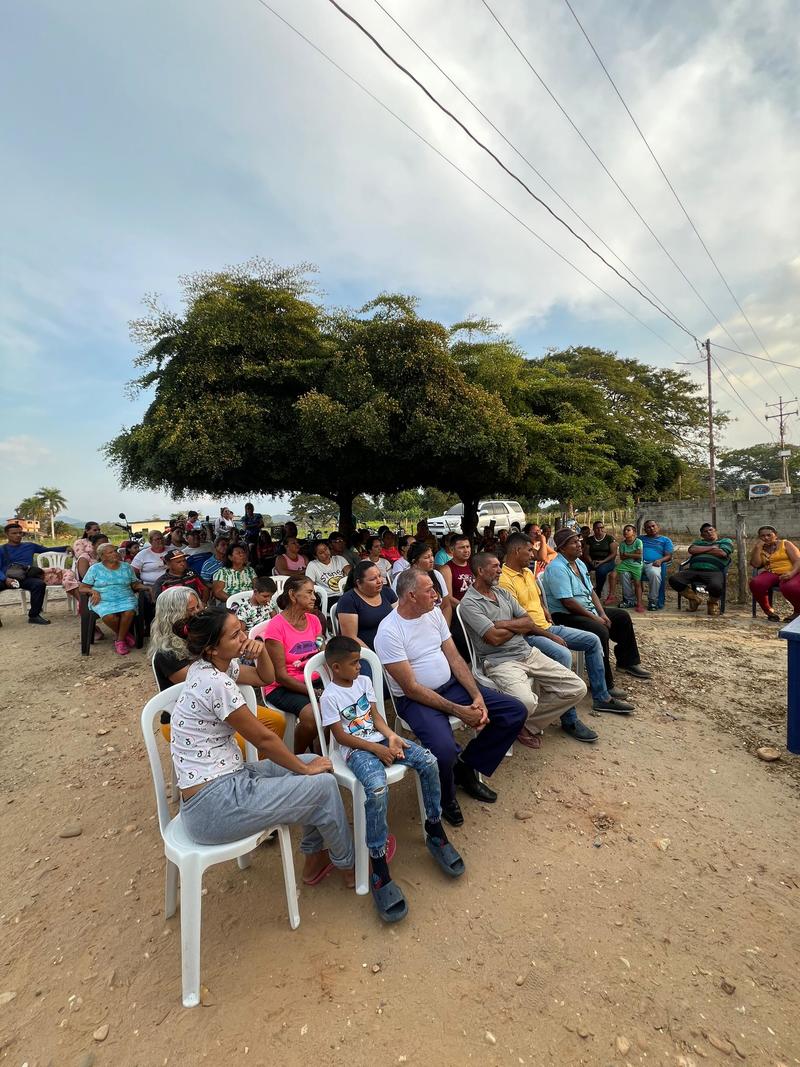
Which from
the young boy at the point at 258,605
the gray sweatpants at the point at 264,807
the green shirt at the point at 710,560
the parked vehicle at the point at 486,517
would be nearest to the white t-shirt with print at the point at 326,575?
the young boy at the point at 258,605

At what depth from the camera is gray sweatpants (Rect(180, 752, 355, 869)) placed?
1.98 meters

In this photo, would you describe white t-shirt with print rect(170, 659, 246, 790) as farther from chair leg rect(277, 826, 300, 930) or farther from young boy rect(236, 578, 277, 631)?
young boy rect(236, 578, 277, 631)

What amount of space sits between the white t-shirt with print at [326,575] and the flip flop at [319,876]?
3603 mm

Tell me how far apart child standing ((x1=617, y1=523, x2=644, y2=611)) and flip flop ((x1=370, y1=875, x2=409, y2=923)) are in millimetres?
7216

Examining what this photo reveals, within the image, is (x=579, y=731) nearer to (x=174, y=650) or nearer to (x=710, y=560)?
(x=174, y=650)

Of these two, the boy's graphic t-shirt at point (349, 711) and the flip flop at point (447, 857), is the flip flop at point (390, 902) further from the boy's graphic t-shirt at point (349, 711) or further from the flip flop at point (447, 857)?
the boy's graphic t-shirt at point (349, 711)

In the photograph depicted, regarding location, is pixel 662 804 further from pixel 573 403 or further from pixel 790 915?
pixel 573 403

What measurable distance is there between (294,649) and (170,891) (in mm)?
1464

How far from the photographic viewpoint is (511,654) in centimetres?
368

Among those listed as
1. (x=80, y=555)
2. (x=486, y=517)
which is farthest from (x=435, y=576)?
(x=486, y=517)

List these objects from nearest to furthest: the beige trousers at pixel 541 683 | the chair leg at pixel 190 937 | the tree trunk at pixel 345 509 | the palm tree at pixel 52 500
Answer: the chair leg at pixel 190 937
the beige trousers at pixel 541 683
the tree trunk at pixel 345 509
the palm tree at pixel 52 500

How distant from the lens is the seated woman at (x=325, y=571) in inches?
236

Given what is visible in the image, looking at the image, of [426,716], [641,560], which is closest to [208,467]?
[426,716]

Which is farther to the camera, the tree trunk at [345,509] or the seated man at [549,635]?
the tree trunk at [345,509]
